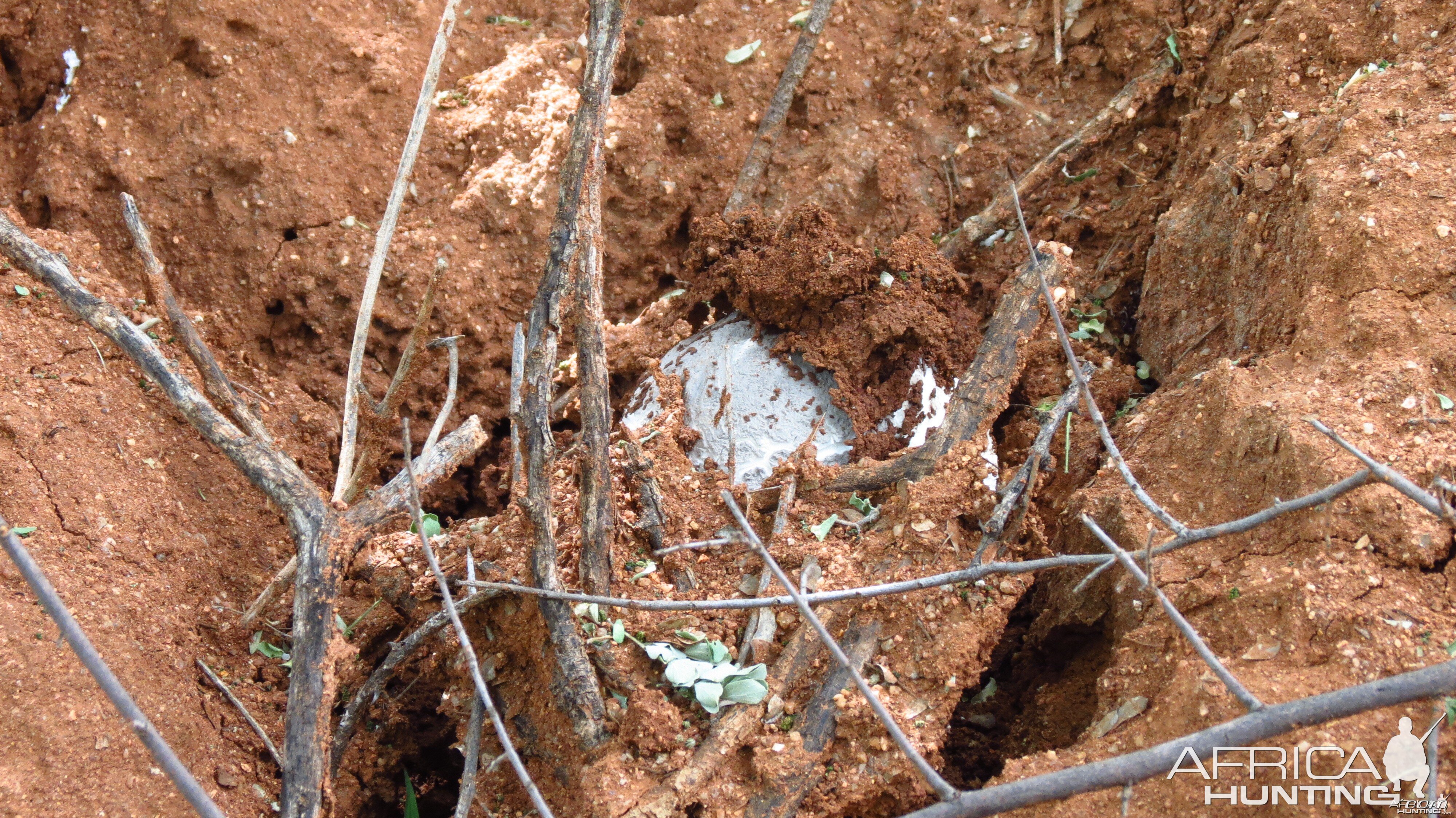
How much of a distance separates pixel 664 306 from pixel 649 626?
1187 millimetres

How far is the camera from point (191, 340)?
2430 millimetres

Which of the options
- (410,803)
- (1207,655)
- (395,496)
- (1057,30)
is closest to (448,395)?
(395,496)

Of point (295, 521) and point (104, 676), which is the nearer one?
point (104, 676)

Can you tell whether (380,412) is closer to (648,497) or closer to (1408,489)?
(648,497)

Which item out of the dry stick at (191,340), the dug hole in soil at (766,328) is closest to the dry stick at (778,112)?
the dug hole in soil at (766,328)

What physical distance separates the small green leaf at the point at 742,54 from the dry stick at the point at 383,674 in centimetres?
211

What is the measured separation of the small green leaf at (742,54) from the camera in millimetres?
3385

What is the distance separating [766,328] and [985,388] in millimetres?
678

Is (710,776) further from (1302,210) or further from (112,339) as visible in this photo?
(1302,210)

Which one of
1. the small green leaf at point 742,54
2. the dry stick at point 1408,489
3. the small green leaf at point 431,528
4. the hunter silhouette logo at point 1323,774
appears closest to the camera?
the dry stick at point 1408,489

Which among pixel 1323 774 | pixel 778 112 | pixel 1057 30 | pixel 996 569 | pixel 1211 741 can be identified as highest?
pixel 778 112

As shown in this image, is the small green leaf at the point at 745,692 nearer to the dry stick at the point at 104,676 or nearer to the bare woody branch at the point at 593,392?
the bare woody branch at the point at 593,392

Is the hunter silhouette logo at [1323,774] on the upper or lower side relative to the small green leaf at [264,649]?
lower

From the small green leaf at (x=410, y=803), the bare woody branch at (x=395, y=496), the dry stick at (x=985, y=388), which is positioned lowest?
the small green leaf at (x=410, y=803)
